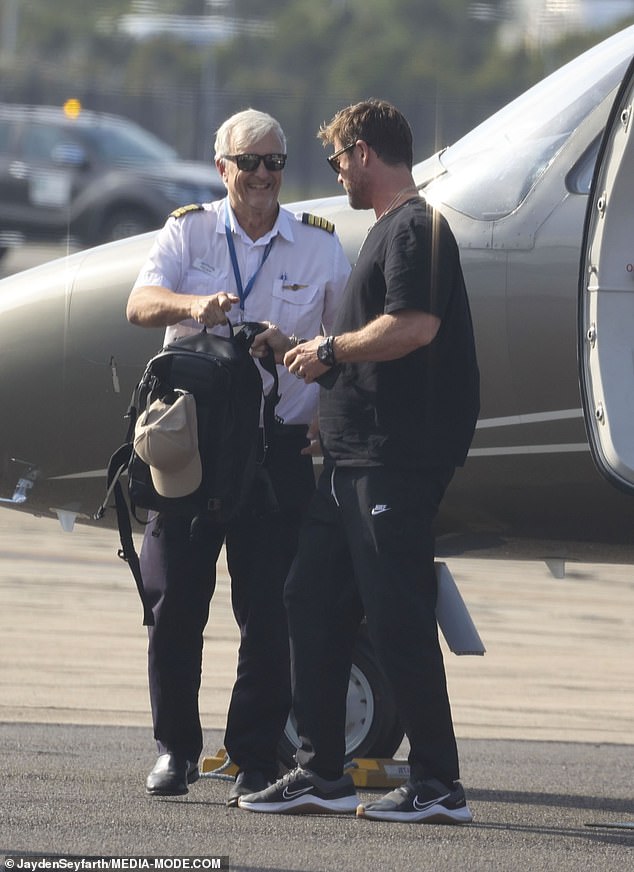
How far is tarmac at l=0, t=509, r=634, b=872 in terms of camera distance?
507 cm

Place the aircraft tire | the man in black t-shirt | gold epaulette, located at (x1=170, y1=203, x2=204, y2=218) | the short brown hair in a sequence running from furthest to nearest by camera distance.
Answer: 1. the aircraft tire
2. gold epaulette, located at (x1=170, y1=203, x2=204, y2=218)
3. the man in black t-shirt
4. the short brown hair

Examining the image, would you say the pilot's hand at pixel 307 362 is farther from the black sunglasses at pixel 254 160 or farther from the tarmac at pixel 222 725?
the tarmac at pixel 222 725

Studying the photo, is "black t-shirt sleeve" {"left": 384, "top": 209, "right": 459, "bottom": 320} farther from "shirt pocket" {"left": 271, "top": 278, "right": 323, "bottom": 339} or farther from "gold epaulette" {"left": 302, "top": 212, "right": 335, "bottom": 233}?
"gold epaulette" {"left": 302, "top": 212, "right": 335, "bottom": 233}

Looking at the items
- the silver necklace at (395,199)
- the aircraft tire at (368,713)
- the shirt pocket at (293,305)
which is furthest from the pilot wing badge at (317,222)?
the aircraft tire at (368,713)

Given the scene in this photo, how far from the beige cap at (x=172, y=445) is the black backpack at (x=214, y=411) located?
0.15 ft

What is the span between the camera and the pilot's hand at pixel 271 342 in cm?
541

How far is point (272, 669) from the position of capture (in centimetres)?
579

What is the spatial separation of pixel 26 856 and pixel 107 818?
2.00ft

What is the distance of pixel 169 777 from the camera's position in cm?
572

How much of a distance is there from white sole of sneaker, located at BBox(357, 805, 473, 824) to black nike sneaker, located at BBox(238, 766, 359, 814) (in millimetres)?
64

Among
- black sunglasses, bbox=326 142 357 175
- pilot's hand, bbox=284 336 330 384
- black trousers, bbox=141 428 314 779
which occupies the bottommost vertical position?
black trousers, bbox=141 428 314 779

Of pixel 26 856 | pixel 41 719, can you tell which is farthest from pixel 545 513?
pixel 41 719

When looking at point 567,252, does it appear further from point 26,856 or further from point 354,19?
point 26,856

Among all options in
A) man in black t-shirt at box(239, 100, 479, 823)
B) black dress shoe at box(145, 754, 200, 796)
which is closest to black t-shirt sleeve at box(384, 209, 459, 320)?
man in black t-shirt at box(239, 100, 479, 823)
